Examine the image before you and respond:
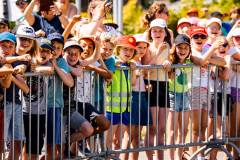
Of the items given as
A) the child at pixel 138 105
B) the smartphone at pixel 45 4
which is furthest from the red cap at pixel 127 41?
the smartphone at pixel 45 4

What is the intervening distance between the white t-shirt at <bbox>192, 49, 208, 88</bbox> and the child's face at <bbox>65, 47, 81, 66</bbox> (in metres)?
1.83

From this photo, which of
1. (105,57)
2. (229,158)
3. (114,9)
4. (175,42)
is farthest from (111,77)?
(114,9)

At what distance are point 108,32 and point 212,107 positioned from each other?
5.42 feet

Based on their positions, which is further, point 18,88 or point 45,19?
point 45,19

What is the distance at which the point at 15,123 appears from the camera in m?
11.1

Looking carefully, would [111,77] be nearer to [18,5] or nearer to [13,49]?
[13,49]

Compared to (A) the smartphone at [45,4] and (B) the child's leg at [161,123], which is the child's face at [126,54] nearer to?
(B) the child's leg at [161,123]

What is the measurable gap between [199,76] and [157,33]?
0.77m

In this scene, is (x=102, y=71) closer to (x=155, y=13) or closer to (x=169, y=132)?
(x=169, y=132)

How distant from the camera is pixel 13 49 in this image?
1112 centimetres

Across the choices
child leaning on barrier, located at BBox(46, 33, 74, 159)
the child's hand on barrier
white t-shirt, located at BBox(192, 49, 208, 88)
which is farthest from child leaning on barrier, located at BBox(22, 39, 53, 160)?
white t-shirt, located at BBox(192, 49, 208, 88)

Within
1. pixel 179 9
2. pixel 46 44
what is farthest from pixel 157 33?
pixel 179 9

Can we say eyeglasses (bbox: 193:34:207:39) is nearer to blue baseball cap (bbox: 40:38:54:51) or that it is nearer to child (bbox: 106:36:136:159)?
child (bbox: 106:36:136:159)

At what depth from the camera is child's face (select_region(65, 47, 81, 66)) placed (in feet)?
38.3
